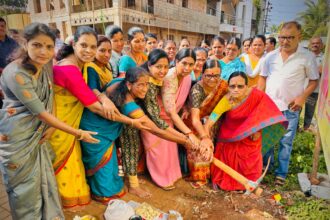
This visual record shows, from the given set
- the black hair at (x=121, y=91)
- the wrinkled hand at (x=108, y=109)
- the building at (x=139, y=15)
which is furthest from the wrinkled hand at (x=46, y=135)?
the building at (x=139, y=15)

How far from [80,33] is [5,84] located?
30.8 inches

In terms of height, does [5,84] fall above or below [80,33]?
below

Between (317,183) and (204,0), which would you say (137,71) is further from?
(204,0)

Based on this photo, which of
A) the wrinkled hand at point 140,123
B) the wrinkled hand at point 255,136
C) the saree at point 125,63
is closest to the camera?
the wrinkled hand at point 140,123

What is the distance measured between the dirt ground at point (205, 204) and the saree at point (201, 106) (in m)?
0.18

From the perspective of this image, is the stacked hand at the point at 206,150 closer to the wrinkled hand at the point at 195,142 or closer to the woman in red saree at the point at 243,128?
the wrinkled hand at the point at 195,142

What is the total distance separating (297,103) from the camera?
2898 mm

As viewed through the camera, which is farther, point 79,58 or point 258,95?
point 258,95

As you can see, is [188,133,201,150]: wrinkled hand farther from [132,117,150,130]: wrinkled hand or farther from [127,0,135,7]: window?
[127,0,135,7]: window

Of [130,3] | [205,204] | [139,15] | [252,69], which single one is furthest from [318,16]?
[130,3]

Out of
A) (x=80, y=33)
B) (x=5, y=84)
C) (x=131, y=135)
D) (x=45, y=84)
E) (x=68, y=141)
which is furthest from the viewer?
(x=131, y=135)

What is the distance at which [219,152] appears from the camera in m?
3.09

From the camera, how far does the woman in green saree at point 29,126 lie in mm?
1644

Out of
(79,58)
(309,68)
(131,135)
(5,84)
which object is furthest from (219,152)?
(5,84)
